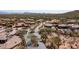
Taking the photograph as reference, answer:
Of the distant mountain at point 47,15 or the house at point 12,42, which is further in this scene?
the distant mountain at point 47,15

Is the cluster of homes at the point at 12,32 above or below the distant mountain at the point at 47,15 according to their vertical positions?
below

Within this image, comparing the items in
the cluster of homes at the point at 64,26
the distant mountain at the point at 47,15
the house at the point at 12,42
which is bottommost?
the house at the point at 12,42

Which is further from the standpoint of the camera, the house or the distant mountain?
the distant mountain

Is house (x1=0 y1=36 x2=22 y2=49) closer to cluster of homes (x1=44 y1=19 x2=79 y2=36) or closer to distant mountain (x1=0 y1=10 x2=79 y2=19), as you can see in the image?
distant mountain (x1=0 y1=10 x2=79 y2=19)

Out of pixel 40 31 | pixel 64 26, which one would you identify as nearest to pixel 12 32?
pixel 40 31

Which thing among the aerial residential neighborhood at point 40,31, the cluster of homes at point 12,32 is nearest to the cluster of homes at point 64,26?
the aerial residential neighborhood at point 40,31

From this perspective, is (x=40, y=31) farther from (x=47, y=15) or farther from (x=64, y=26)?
(x=64, y=26)

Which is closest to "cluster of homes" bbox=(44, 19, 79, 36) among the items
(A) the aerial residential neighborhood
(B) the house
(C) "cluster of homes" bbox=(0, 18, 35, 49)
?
(A) the aerial residential neighborhood

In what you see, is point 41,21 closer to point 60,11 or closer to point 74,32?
point 60,11

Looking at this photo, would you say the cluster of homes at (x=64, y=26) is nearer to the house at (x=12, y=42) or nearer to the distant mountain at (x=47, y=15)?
the distant mountain at (x=47, y=15)
